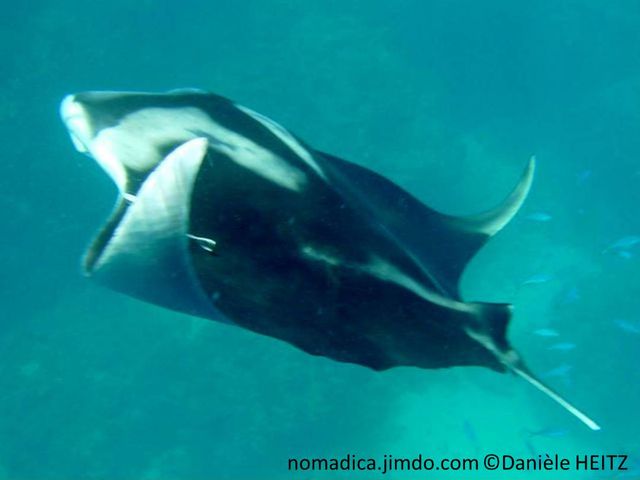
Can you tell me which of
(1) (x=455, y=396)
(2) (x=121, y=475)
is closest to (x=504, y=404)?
(1) (x=455, y=396)

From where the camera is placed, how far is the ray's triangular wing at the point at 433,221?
249 centimetres

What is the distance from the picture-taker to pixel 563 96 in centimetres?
2441

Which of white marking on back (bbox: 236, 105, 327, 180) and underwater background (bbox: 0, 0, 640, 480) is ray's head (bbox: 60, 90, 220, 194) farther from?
underwater background (bbox: 0, 0, 640, 480)

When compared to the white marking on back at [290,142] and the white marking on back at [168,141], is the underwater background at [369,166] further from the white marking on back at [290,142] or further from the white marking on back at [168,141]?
the white marking on back at [168,141]

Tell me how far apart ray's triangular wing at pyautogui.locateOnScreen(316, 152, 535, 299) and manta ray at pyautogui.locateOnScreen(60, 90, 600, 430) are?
0.48 m

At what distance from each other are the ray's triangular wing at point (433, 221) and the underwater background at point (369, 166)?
824cm

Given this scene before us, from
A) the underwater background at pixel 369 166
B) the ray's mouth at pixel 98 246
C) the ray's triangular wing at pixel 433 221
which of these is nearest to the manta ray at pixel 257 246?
the ray's mouth at pixel 98 246

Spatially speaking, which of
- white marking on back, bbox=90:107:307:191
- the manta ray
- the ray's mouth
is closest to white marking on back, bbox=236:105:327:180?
the manta ray

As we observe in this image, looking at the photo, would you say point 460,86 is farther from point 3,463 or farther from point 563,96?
point 3,463

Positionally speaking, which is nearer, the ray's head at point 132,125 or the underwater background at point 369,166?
the ray's head at point 132,125

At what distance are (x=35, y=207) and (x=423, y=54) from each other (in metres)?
16.6

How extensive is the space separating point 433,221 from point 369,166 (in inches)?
603

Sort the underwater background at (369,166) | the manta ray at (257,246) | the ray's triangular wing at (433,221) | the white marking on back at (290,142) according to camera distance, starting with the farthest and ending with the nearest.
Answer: the underwater background at (369,166) < the ray's triangular wing at (433,221) < the white marking on back at (290,142) < the manta ray at (257,246)

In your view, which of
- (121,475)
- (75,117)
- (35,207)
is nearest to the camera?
(75,117)
